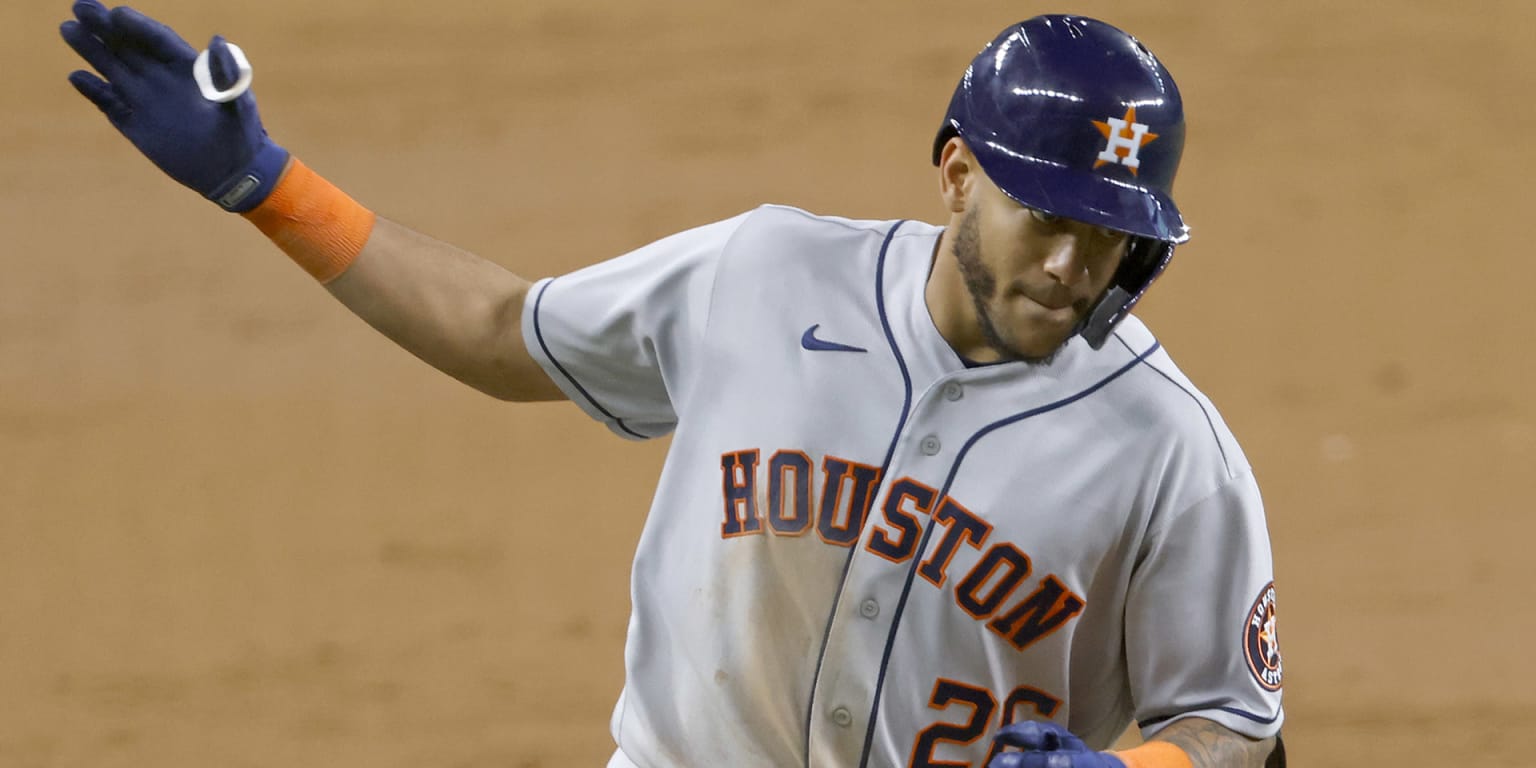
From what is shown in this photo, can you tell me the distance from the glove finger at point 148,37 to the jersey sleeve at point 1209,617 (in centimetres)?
182

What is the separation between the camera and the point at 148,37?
3.21 metres

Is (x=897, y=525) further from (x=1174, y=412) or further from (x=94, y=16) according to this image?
(x=94, y=16)

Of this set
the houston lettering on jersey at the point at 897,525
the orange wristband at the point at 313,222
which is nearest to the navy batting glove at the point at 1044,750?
the houston lettering on jersey at the point at 897,525

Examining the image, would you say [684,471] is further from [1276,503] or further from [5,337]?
[5,337]

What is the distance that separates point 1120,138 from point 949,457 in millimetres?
583

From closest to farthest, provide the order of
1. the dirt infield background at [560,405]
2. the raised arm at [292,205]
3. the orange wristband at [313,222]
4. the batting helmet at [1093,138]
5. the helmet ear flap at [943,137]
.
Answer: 1. the batting helmet at [1093,138]
2. the helmet ear flap at [943,137]
3. the raised arm at [292,205]
4. the orange wristband at [313,222]
5. the dirt infield background at [560,405]

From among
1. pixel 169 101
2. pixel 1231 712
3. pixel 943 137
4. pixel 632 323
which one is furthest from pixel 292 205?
pixel 1231 712

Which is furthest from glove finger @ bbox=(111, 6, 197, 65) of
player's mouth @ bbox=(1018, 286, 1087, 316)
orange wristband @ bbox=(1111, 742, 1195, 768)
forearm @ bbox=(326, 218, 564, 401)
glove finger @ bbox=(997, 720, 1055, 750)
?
orange wristband @ bbox=(1111, 742, 1195, 768)

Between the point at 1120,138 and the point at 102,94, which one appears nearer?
the point at 1120,138

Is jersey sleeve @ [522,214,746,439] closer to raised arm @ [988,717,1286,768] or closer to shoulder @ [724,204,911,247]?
shoulder @ [724,204,911,247]

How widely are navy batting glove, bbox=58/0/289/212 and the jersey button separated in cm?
131

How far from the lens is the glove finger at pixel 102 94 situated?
3.22m

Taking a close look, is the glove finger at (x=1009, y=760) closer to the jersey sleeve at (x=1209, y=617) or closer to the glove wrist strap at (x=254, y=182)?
the jersey sleeve at (x=1209, y=617)

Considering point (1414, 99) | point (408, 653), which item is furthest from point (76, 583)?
point (1414, 99)
